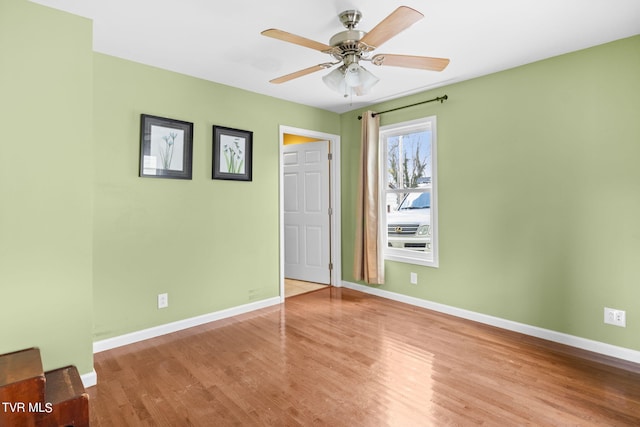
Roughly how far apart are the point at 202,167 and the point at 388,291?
2.59 m

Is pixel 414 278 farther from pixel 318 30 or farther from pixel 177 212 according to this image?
pixel 318 30

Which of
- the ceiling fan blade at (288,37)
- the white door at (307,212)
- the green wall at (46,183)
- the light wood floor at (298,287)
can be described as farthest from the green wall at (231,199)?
the ceiling fan blade at (288,37)

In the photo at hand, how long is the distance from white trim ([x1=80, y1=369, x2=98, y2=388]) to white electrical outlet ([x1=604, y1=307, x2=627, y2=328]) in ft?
12.3

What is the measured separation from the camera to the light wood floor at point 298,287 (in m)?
4.45

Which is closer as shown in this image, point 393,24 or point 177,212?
point 393,24

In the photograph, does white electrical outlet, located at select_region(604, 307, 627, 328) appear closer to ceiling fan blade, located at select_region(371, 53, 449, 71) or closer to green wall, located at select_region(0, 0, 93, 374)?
ceiling fan blade, located at select_region(371, 53, 449, 71)

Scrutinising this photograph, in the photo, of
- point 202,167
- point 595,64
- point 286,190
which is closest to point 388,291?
point 286,190

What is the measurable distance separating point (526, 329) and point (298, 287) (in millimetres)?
2709

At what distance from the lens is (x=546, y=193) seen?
2932mm

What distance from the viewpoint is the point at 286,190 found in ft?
16.8

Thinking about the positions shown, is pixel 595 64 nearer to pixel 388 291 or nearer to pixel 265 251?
pixel 388 291

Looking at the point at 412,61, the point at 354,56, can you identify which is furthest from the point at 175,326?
the point at 412,61

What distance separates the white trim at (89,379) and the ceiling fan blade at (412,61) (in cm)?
276

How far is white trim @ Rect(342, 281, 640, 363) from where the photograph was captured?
258 centimetres
